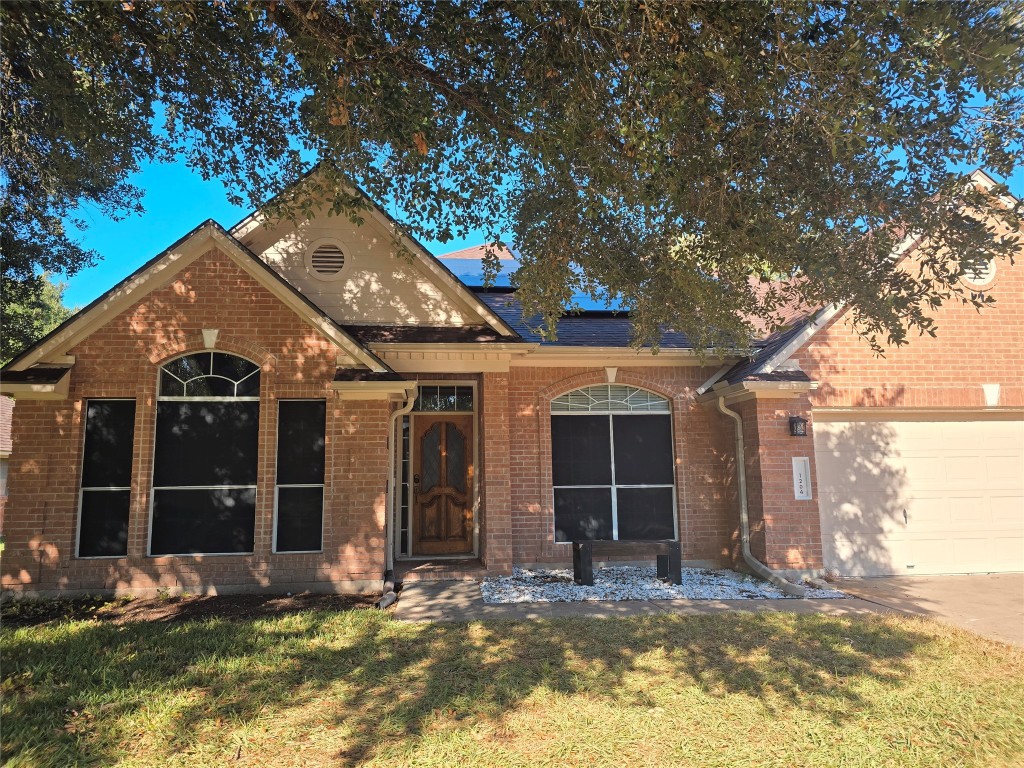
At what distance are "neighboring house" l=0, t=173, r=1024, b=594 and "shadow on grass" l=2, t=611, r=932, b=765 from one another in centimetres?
185

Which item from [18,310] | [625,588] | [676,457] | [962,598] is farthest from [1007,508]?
[18,310]

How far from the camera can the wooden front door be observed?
1030 centimetres

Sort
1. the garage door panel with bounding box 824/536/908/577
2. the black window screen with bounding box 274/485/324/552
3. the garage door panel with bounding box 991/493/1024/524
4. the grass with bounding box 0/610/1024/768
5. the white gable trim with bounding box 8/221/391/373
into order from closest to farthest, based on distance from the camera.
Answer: the grass with bounding box 0/610/1024/768, the white gable trim with bounding box 8/221/391/373, the black window screen with bounding box 274/485/324/552, the garage door panel with bounding box 824/536/908/577, the garage door panel with bounding box 991/493/1024/524

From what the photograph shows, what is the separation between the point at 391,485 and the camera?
9.75 metres

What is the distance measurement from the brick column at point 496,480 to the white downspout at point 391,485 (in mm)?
1166

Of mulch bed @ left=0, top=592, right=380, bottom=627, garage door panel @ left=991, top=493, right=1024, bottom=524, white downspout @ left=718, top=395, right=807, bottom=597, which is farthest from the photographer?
garage door panel @ left=991, top=493, right=1024, bottom=524

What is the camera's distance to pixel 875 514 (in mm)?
9352

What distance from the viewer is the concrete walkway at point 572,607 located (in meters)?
6.99

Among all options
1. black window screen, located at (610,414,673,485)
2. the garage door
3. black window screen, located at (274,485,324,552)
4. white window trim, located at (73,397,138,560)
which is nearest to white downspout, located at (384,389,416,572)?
black window screen, located at (274,485,324,552)

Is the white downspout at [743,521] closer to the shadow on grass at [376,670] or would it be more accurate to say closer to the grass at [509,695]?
Result: the shadow on grass at [376,670]

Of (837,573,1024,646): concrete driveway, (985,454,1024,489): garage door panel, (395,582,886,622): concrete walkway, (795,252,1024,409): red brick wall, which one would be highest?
(795,252,1024,409): red brick wall

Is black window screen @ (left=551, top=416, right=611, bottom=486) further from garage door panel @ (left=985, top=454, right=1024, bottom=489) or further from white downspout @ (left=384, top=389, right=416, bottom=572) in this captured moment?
garage door panel @ (left=985, top=454, right=1024, bottom=489)

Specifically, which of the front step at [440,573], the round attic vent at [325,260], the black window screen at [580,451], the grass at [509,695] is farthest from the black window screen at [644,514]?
the round attic vent at [325,260]

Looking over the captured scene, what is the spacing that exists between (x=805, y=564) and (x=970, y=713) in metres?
4.48
